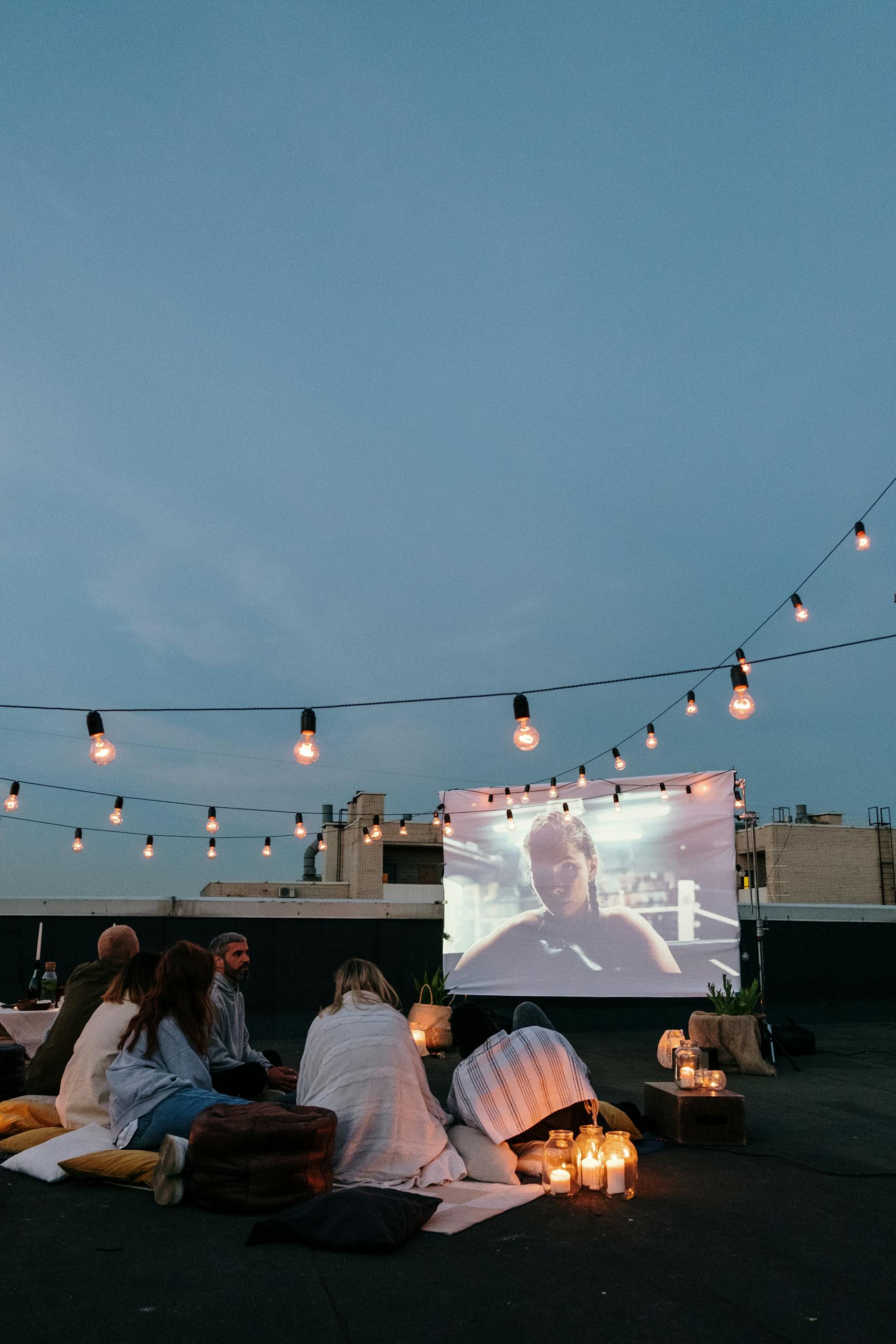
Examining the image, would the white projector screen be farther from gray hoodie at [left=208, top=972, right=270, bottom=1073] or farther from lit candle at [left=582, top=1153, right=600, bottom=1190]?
lit candle at [left=582, top=1153, right=600, bottom=1190]

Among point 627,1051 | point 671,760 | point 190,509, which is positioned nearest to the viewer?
point 627,1051

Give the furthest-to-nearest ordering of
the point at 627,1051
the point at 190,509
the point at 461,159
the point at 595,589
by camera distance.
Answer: the point at 595,589, the point at 190,509, the point at 461,159, the point at 627,1051

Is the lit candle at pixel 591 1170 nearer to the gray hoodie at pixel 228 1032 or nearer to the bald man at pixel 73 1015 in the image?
the gray hoodie at pixel 228 1032

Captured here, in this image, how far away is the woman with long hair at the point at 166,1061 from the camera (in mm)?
3705

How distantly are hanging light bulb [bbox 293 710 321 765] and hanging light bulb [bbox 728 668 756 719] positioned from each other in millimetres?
3202

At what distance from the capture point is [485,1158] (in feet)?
12.6

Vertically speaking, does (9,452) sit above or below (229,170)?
below

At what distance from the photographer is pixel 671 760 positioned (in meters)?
29.2

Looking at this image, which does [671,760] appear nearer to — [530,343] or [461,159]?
[530,343]

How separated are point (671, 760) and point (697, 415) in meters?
15.4

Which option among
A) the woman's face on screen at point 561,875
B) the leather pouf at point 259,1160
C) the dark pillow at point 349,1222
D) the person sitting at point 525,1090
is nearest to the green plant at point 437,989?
the woman's face on screen at point 561,875

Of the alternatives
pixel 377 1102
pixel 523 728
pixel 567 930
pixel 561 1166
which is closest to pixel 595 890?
pixel 567 930

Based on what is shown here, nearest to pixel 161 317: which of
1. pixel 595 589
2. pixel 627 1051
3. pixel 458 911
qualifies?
pixel 458 911

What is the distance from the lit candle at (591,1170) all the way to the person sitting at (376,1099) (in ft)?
1.67
